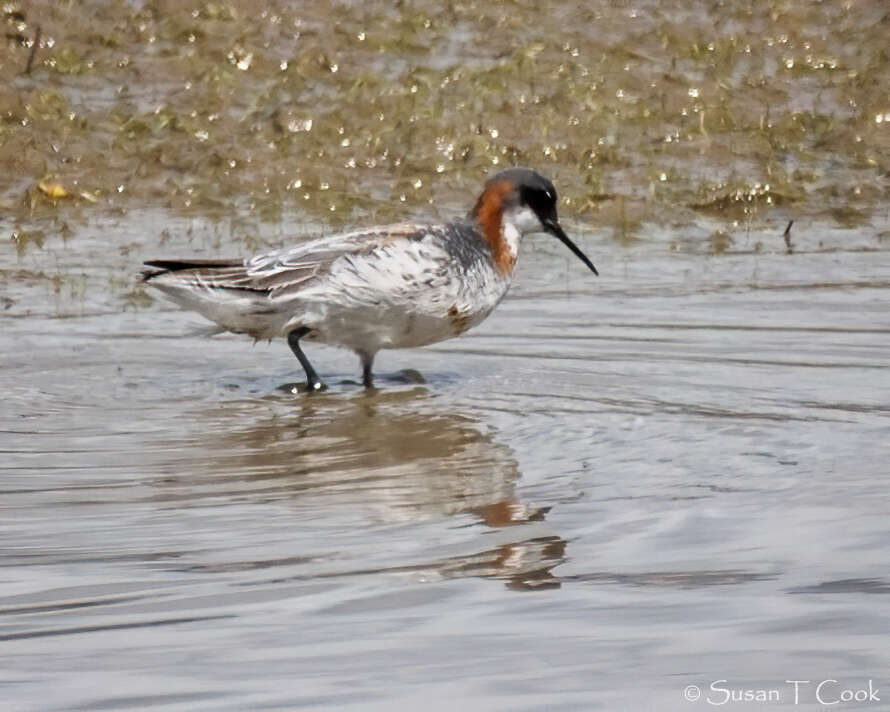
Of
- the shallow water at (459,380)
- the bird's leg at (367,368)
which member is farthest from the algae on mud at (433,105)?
the bird's leg at (367,368)

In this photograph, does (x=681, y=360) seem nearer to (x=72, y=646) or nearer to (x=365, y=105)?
(x=72, y=646)

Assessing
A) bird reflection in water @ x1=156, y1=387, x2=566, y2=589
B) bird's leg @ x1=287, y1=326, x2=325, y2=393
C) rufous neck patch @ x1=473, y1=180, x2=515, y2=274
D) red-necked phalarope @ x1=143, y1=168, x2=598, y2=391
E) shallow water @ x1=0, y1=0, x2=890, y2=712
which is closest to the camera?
shallow water @ x1=0, y1=0, x2=890, y2=712

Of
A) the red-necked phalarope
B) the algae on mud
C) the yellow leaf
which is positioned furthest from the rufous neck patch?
the yellow leaf

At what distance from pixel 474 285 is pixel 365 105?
5634mm

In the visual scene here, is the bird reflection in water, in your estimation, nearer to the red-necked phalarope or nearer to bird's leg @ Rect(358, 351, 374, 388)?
bird's leg @ Rect(358, 351, 374, 388)

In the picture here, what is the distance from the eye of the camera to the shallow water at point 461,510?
15.7ft

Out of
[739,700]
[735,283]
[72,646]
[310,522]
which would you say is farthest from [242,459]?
[735,283]

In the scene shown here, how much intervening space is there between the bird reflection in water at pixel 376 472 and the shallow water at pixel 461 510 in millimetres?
22

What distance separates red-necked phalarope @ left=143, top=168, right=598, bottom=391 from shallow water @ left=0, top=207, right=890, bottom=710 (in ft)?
0.96

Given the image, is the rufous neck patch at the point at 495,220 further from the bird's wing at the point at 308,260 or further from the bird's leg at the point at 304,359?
the bird's leg at the point at 304,359

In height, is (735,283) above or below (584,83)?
below

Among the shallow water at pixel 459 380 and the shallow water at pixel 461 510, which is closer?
the shallow water at pixel 461 510

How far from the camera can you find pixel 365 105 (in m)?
14.1

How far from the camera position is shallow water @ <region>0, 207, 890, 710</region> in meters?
4.77
